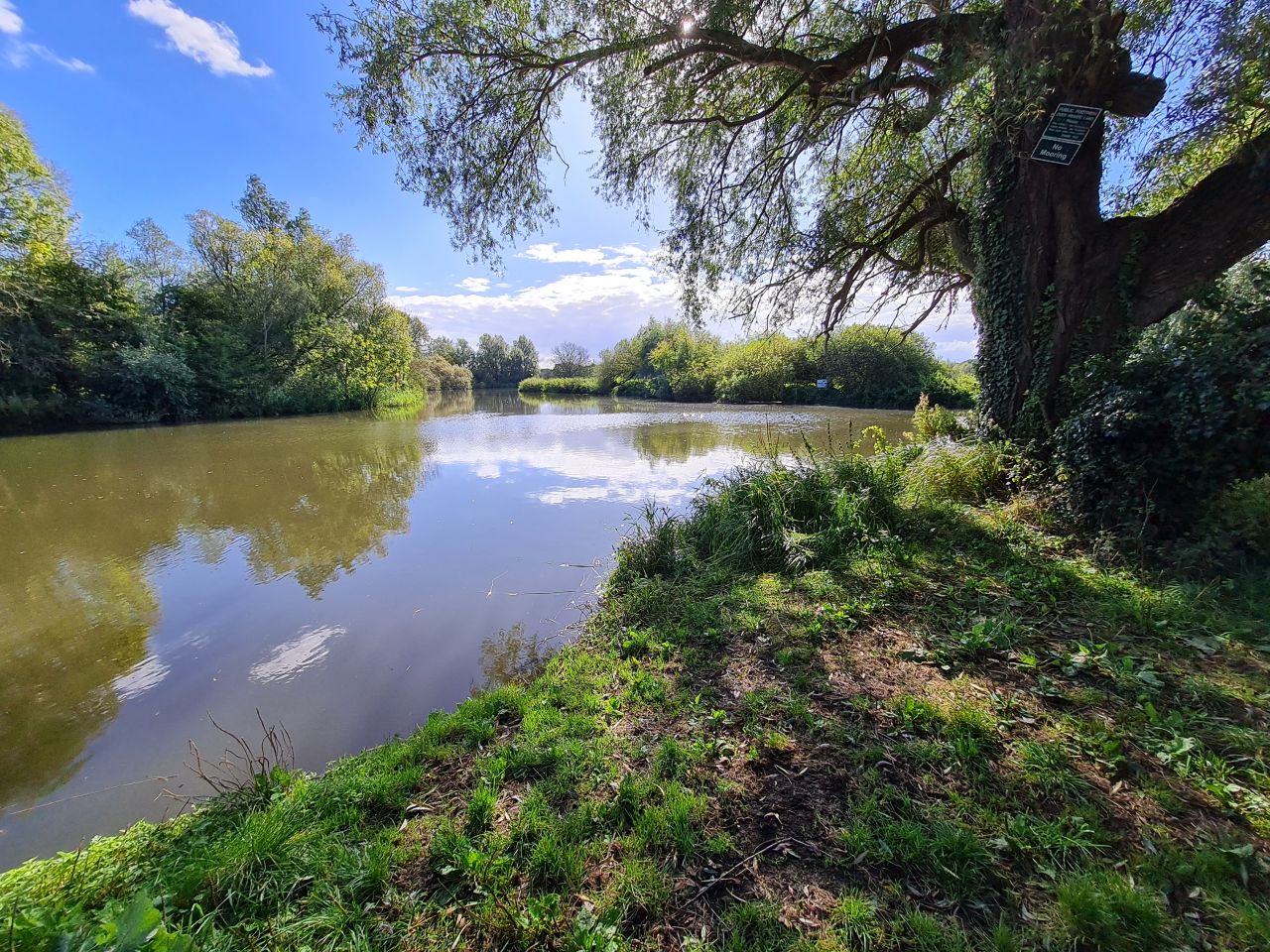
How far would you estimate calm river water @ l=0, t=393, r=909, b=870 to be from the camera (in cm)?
273

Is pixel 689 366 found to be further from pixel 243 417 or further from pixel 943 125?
pixel 943 125

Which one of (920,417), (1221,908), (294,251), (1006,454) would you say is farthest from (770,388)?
(1221,908)

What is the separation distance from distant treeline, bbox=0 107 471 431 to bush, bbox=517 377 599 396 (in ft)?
69.2

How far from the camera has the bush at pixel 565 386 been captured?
160 feet

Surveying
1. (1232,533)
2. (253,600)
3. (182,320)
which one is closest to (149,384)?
(182,320)

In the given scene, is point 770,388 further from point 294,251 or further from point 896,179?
point 294,251

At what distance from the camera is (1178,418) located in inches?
133

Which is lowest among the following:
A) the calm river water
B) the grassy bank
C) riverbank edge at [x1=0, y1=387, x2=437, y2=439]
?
the calm river water

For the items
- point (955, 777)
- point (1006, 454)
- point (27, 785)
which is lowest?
point (27, 785)

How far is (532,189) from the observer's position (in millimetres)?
6164

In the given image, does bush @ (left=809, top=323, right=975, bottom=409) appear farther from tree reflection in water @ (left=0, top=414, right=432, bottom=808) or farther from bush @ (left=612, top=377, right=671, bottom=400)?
tree reflection in water @ (left=0, top=414, right=432, bottom=808)

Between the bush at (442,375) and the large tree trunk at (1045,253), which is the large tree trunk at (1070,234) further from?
the bush at (442,375)

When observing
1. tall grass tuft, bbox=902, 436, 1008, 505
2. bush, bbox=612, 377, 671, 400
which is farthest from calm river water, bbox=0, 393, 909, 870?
bush, bbox=612, 377, 671, 400

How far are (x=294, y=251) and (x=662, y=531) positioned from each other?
2798 centimetres
